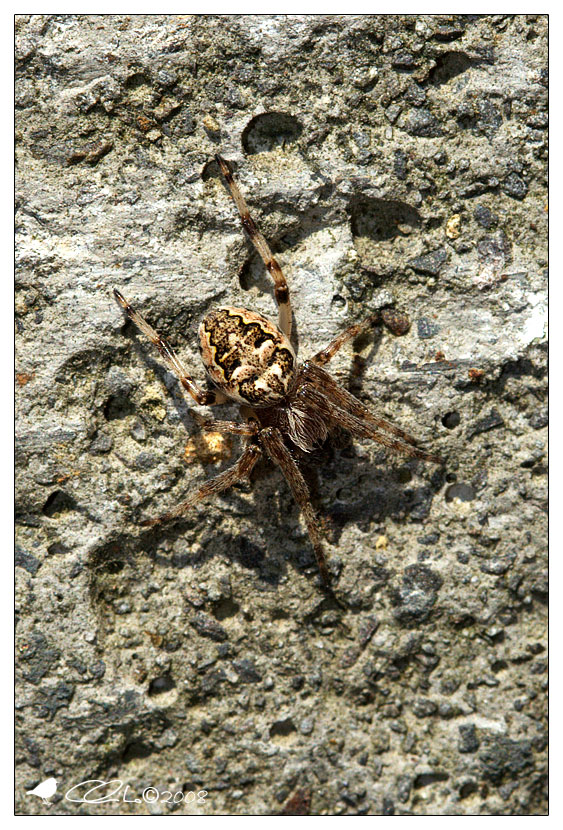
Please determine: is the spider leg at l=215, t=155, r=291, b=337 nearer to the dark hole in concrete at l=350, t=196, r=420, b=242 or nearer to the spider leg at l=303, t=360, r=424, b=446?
the spider leg at l=303, t=360, r=424, b=446

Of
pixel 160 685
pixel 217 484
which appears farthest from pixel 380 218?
pixel 160 685

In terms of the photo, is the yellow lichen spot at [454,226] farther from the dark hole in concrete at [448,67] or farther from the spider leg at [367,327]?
the dark hole in concrete at [448,67]

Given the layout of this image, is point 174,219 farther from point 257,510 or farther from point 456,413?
point 456,413

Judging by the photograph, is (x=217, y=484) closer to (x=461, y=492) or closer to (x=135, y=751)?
(x=461, y=492)

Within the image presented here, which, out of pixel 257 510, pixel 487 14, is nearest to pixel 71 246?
pixel 257 510
